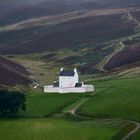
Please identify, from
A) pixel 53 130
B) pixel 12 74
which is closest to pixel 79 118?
pixel 53 130

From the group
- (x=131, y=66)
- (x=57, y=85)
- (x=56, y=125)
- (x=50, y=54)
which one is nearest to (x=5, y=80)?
(x=57, y=85)

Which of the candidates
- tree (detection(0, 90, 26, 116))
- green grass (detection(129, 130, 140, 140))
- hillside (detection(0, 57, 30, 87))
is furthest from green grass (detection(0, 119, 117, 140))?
hillside (detection(0, 57, 30, 87))

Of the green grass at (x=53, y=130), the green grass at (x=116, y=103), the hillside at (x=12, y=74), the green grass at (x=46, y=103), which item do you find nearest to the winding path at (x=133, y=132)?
the green grass at (x=53, y=130)

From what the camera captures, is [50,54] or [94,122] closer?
[94,122]

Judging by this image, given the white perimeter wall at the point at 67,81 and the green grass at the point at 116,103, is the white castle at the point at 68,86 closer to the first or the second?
the white perimeter wall at the point at 67,81

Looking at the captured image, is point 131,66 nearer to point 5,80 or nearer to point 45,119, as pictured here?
point 5,80

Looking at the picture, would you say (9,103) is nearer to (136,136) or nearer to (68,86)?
(68,86)

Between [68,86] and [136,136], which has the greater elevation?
[68,86]
